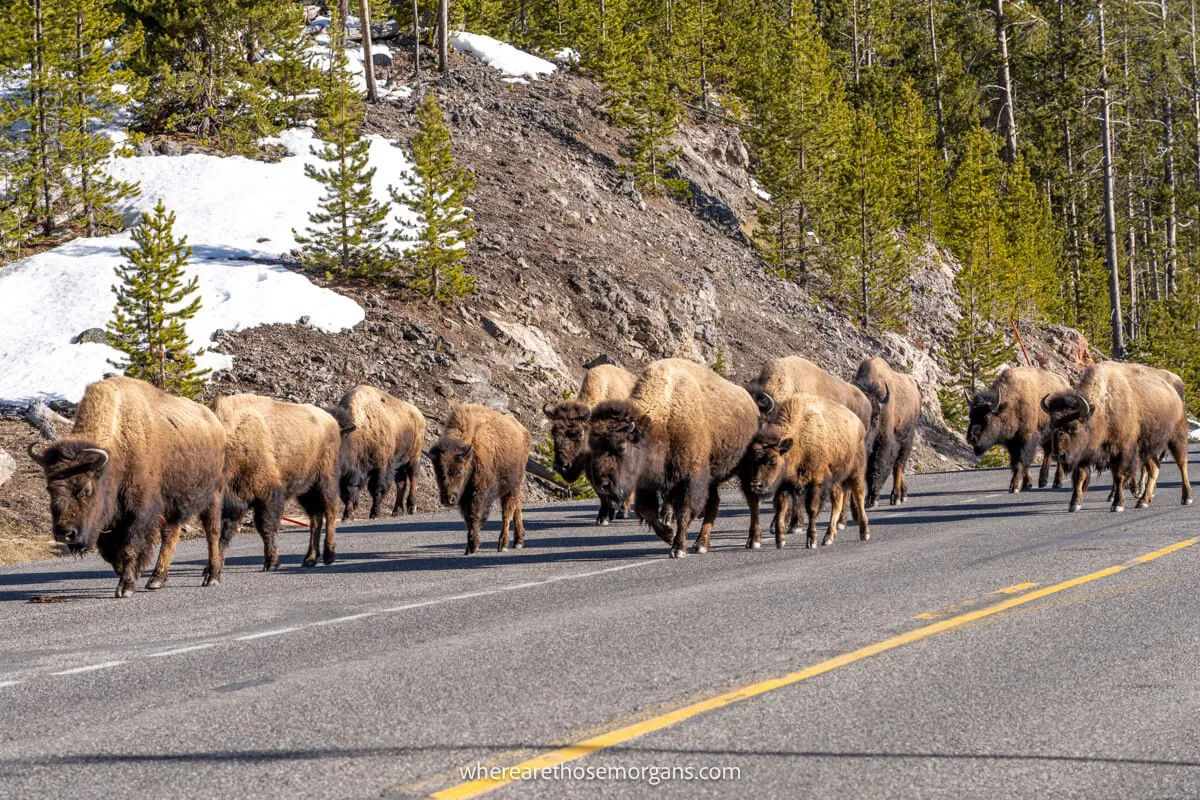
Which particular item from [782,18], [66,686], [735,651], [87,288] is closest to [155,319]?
[87,288]

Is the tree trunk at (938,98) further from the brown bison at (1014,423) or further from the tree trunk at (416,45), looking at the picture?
the brown bison at (1014,423)

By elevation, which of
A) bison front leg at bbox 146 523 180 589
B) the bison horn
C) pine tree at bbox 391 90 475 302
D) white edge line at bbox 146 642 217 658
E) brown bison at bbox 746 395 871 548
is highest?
pine tree at bbox 391 90 475 302

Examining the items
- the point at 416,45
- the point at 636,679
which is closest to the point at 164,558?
the point at 636,679

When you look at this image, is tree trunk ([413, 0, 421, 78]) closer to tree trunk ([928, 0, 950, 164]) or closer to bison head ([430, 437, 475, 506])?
tree trunk ([928, 0, 950, 164])

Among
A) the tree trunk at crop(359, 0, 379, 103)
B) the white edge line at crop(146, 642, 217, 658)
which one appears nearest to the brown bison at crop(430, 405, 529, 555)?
the white edge line at crop(146, 642, 217, 658)

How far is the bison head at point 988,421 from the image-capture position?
19.9 meters

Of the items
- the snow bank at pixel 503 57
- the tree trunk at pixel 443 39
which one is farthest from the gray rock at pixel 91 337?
the snow bank at pixel 503 57

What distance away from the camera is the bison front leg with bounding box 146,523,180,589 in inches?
419

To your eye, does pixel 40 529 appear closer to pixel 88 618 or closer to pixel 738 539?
pixel 88 618

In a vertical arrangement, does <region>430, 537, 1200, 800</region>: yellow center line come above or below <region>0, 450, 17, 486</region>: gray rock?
below

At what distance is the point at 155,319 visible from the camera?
807 inches

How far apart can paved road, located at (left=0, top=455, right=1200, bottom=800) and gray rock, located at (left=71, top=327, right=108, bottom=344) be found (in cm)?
1442

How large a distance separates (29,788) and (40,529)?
46.1 ft

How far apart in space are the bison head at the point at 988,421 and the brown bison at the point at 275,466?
11.6 m
